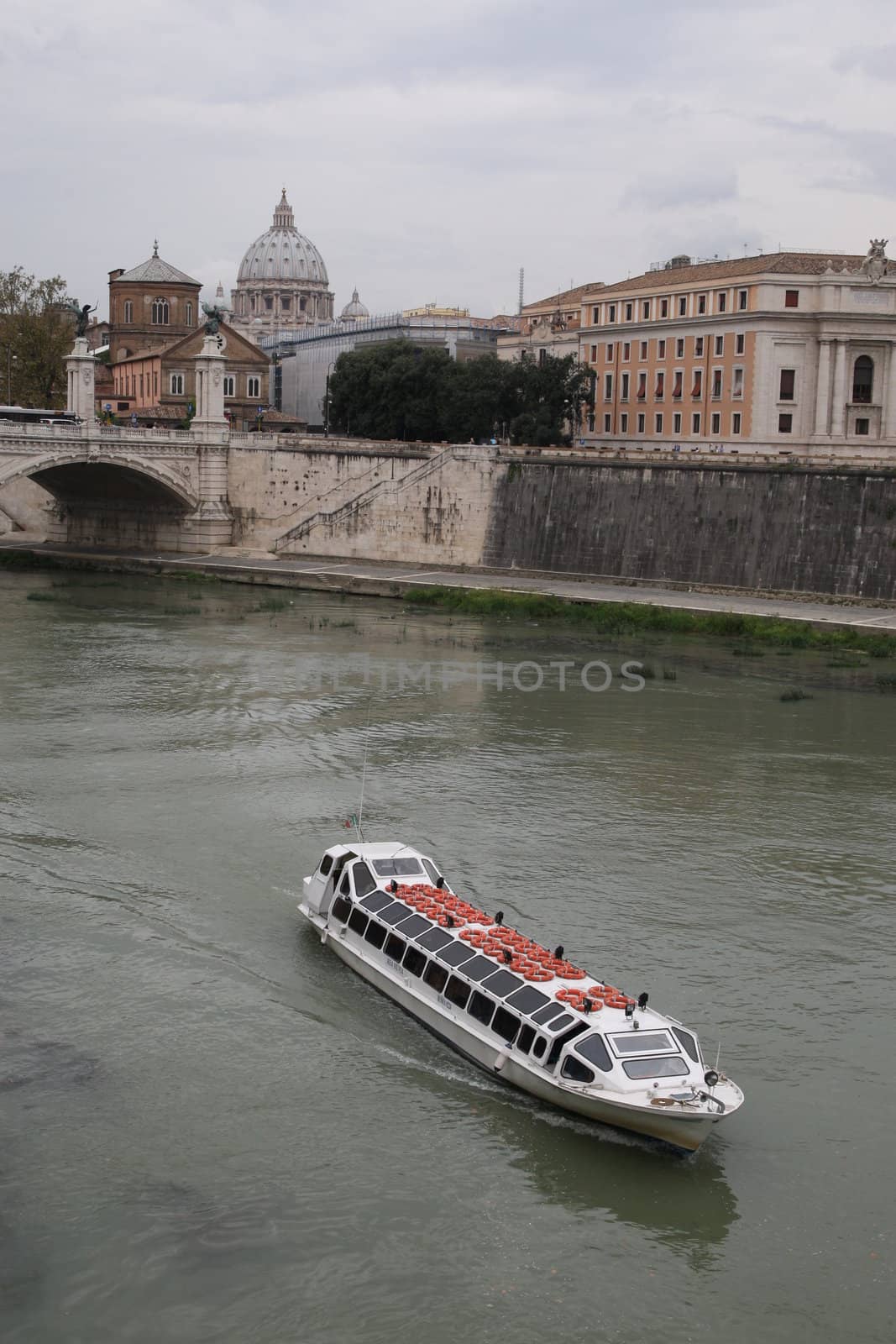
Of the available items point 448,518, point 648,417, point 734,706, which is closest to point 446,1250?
point 734,706

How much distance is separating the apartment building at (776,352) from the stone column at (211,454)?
16884 millimetres

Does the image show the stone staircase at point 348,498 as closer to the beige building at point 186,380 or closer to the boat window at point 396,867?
the beige building at point 186,380

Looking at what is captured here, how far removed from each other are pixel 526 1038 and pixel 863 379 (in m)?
46.0

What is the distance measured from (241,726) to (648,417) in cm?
3740

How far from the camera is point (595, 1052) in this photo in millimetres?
12094

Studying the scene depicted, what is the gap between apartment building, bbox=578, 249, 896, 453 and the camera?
5331 centimetres

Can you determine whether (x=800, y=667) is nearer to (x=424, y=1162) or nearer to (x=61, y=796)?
(x=61, y=796)

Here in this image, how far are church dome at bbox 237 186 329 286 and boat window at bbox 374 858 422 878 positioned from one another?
128820 mm

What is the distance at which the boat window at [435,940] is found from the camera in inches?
555

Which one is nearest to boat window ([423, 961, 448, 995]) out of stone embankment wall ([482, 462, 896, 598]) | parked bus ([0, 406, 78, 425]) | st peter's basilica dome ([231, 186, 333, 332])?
stone embankment wall ([482, 462, 896, 598])

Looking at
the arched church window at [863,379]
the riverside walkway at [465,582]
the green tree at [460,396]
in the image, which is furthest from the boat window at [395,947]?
the green tree at [460,396]

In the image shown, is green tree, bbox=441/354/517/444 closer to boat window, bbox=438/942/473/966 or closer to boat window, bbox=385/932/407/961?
boat window, bbox=385/932/407/961

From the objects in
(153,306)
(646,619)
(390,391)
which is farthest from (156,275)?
(646,619)

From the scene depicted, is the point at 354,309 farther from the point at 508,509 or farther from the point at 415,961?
the point at 415,961
